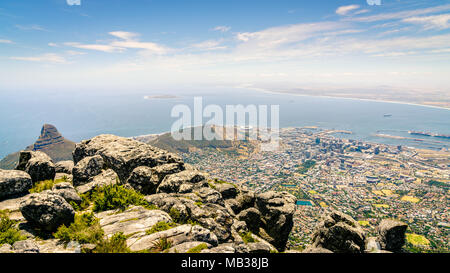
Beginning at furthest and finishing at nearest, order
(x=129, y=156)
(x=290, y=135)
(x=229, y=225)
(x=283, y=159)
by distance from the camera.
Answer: (x=290, y=135) → (x=283, y=159) → (x=129, y=156) → (x=229, y=225)

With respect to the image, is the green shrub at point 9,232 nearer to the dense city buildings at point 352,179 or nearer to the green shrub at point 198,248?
the green shrub at point 198,248

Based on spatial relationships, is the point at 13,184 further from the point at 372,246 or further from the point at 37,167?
the point at 372,246

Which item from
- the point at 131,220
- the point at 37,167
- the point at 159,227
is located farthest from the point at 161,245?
the point at 37,167

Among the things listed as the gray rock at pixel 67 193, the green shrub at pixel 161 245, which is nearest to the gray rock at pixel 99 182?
the gray rock at pixel 67 193

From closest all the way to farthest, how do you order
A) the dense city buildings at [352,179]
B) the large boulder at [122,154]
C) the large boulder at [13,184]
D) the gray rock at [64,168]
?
the large boulder at [13,184], the large boulder at [122,154], the gray rock at [64,168], the dense city buildings at [352,179]

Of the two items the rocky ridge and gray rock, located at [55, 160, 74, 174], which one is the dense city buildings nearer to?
the rocky ridge
